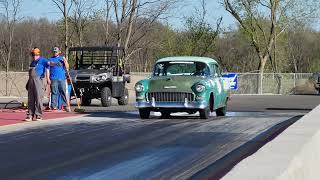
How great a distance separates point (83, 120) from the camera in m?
15.7

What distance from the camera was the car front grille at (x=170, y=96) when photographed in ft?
51.5

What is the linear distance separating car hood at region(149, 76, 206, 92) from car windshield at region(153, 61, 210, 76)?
74 centimetres

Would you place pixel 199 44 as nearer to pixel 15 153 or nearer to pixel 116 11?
pixel 116 11

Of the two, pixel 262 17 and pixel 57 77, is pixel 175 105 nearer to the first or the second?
pixel 57 77

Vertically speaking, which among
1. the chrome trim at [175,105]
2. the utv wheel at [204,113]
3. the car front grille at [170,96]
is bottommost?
the utv wheel at [204,113]

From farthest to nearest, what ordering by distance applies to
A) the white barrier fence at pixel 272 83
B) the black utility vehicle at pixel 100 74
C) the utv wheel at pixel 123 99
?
the white barrier fence at pixel 272 83 < the utv wheel at pixel 123 99 < the black utility vehicle at pixel 100 74

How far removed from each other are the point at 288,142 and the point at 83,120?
9051mm

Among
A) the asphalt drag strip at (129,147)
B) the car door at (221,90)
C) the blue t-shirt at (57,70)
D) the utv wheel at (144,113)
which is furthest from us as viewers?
the blue t-shirt at (57,70)

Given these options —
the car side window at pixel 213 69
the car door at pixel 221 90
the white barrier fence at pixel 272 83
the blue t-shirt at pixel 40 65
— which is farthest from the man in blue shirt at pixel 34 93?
the white barrier fence at pixel 272 83

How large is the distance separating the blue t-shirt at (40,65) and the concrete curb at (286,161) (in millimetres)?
8354

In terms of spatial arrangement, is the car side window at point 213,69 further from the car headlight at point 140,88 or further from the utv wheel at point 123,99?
the utv wheel at point 123,99

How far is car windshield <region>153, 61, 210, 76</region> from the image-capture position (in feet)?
55.5

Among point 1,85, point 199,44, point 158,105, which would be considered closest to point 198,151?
point 158,105

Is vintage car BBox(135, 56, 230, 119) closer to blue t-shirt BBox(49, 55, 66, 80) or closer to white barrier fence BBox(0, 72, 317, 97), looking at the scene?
blue t-shirt BBox(49, 55, 66, 80)
